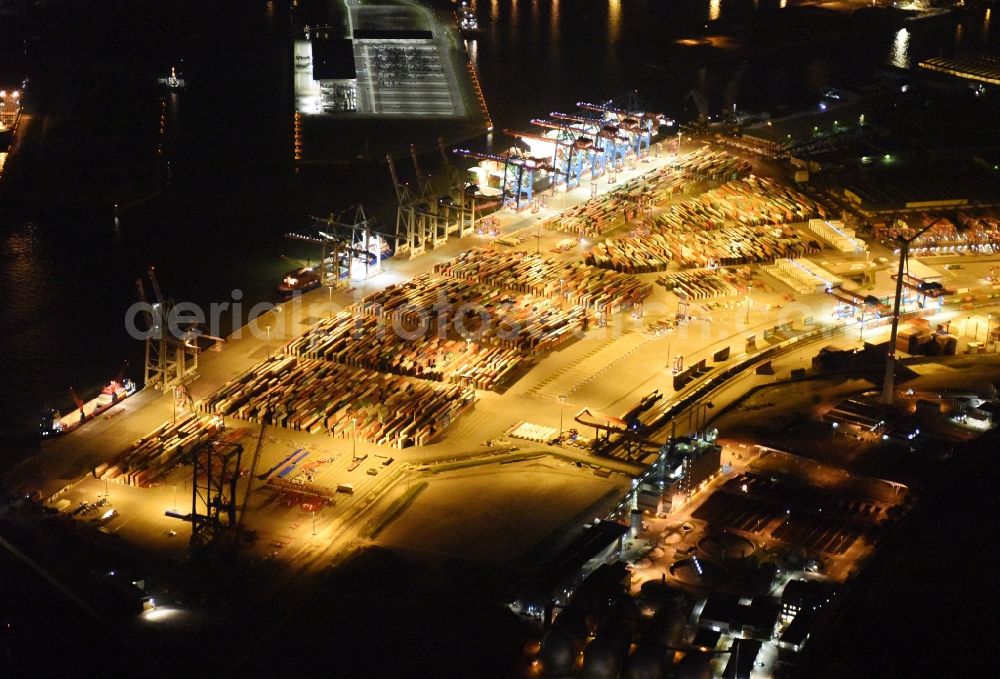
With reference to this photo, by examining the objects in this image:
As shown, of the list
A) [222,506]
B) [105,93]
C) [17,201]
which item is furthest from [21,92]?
[222,506]

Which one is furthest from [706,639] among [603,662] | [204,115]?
[204,115]

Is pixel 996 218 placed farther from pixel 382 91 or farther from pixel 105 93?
pixel 105 93

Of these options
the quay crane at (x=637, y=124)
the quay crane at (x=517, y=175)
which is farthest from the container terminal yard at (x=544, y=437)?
the quay crane at (x=637, y=124)

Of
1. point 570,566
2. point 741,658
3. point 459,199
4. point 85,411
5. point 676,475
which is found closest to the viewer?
point 741,658

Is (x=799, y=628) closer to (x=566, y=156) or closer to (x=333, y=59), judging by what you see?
(x=566, y=156)

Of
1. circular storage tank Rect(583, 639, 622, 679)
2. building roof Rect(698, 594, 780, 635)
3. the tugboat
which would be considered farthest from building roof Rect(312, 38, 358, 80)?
circular storage tank Rect(583, 639, 622, 679)

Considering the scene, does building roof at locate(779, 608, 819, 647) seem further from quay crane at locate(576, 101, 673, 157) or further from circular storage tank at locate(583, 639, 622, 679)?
quay crane at locate(576, 101, 673, 157)
